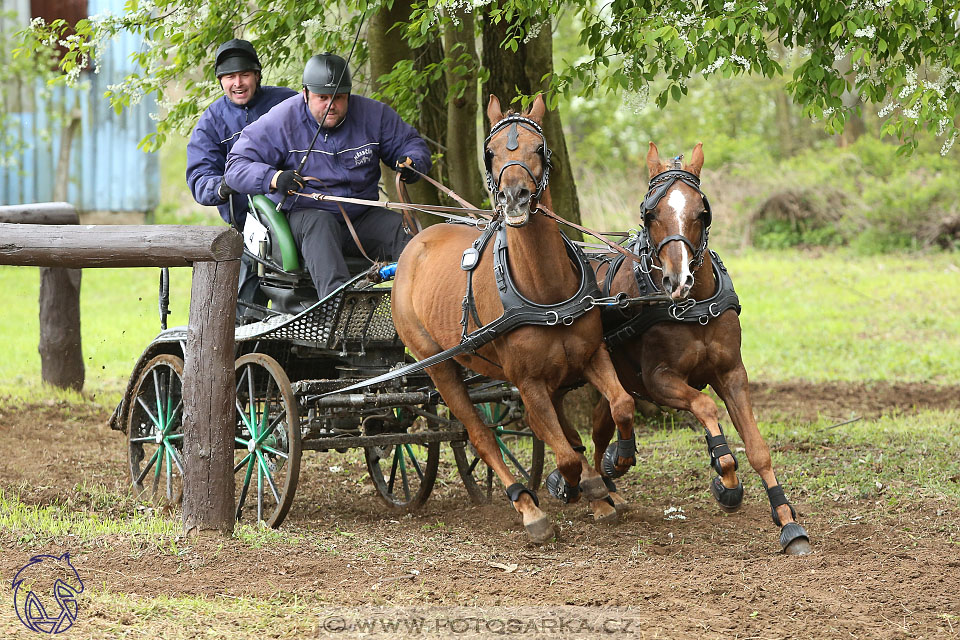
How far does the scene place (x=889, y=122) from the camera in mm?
6137

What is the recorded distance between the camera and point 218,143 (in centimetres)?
695

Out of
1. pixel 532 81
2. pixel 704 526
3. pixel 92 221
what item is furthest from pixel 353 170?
pixel 92 221

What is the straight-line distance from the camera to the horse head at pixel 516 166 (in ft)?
15.5

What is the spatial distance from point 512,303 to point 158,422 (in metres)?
2.70

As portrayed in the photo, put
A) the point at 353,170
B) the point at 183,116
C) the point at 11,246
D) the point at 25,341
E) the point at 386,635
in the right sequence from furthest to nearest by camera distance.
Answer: the point at 25,341 < the point at 183,116 < the point at 353,170 < the point at 11,246 < the point at 386,635

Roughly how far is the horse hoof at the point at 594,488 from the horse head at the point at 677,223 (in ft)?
3.59

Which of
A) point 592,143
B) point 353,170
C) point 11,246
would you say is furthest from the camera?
point 592,143

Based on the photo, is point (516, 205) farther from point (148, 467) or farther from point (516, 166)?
point (148, 467)

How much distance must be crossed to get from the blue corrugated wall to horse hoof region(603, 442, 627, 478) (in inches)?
575

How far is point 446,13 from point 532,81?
2.69 ft

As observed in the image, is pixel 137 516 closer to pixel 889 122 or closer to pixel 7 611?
pixel 7 611

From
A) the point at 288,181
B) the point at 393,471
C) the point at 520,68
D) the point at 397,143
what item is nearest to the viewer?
the point at 288,181

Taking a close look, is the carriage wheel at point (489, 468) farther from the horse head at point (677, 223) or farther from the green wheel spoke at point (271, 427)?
the horse head at point (677, 223)

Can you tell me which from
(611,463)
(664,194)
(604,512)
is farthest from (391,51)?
(604,512)
